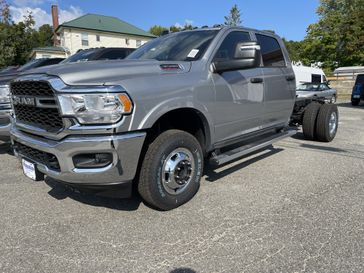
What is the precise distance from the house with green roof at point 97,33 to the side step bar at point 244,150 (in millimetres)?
35560

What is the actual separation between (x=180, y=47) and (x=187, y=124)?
103 centimetres

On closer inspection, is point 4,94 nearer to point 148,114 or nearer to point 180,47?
point 180,47

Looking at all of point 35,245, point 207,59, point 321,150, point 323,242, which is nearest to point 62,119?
point 35,245

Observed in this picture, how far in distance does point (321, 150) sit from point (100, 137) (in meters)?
4.74

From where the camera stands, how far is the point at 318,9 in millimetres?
47719

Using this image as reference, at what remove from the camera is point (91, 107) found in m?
2.75

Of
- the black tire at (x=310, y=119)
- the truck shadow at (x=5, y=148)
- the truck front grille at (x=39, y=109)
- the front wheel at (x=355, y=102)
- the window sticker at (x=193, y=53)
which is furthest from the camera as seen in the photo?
the front wheel at (x=355, y=102)

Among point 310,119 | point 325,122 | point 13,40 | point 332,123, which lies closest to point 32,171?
point 310,119

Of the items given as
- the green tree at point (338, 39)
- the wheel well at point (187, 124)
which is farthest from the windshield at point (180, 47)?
the green tree at point (338, 39)

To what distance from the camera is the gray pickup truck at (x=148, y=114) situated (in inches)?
109

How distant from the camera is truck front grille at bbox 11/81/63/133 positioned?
2891 mm

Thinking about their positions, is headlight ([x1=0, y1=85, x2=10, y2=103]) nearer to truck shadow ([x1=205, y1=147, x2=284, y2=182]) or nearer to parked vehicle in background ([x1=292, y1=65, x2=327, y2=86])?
truck shadow ([x1=205, y1=147, x2=284, y2=182])

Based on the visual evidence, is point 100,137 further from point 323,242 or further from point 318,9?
point 318,9

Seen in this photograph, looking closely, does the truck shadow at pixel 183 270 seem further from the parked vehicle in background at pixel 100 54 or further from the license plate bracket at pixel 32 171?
the parked vehicle in background at pixel 100 54
